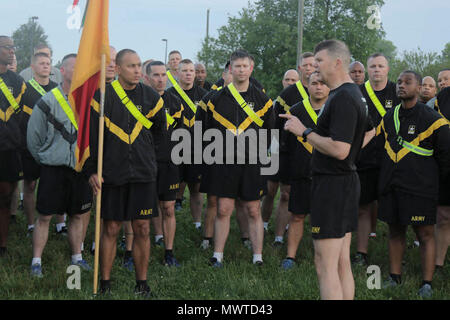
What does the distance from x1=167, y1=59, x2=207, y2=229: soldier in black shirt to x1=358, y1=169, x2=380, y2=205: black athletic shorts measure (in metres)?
2.59

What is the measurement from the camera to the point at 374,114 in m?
6.82

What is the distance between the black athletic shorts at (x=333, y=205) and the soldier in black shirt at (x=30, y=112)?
→ 486cm

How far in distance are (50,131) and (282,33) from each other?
3220cm

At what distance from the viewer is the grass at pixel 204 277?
534 cm

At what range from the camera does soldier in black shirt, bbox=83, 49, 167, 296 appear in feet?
16.9

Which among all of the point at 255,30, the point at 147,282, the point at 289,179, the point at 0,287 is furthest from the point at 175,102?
the point at 255,30

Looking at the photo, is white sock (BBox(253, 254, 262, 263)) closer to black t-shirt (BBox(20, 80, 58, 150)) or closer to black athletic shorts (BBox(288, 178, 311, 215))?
black athletic shorts (BBox(288, 178, 311, 215))

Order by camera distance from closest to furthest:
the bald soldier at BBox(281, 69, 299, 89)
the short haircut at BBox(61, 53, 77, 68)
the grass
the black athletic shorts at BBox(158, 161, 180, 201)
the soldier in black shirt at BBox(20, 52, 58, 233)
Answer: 1. the grass
2. the short haircut at BBox(61, 53, 77, 68)
3. the black athletic shorts at BBox(158, 161, 180, 201)
4. the soldier in black shirt at BBox(20, 52, 58, 233)
5. the bald soldier at BBox(281, 69, 299, 89)

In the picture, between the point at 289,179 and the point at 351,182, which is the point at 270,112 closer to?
the point at 289,179

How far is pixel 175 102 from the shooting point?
23.8ft

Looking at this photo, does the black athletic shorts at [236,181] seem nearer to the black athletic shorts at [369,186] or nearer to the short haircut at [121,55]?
the black athletic shorts at [369,186]

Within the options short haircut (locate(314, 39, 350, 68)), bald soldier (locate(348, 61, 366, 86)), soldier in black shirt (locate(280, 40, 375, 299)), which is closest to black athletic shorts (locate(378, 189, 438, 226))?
soldier in black shirt (locate(280, 40, 375, 299))

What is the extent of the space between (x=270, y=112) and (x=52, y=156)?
2.77 m

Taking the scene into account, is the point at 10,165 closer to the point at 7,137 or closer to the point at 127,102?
the point at 7,137
